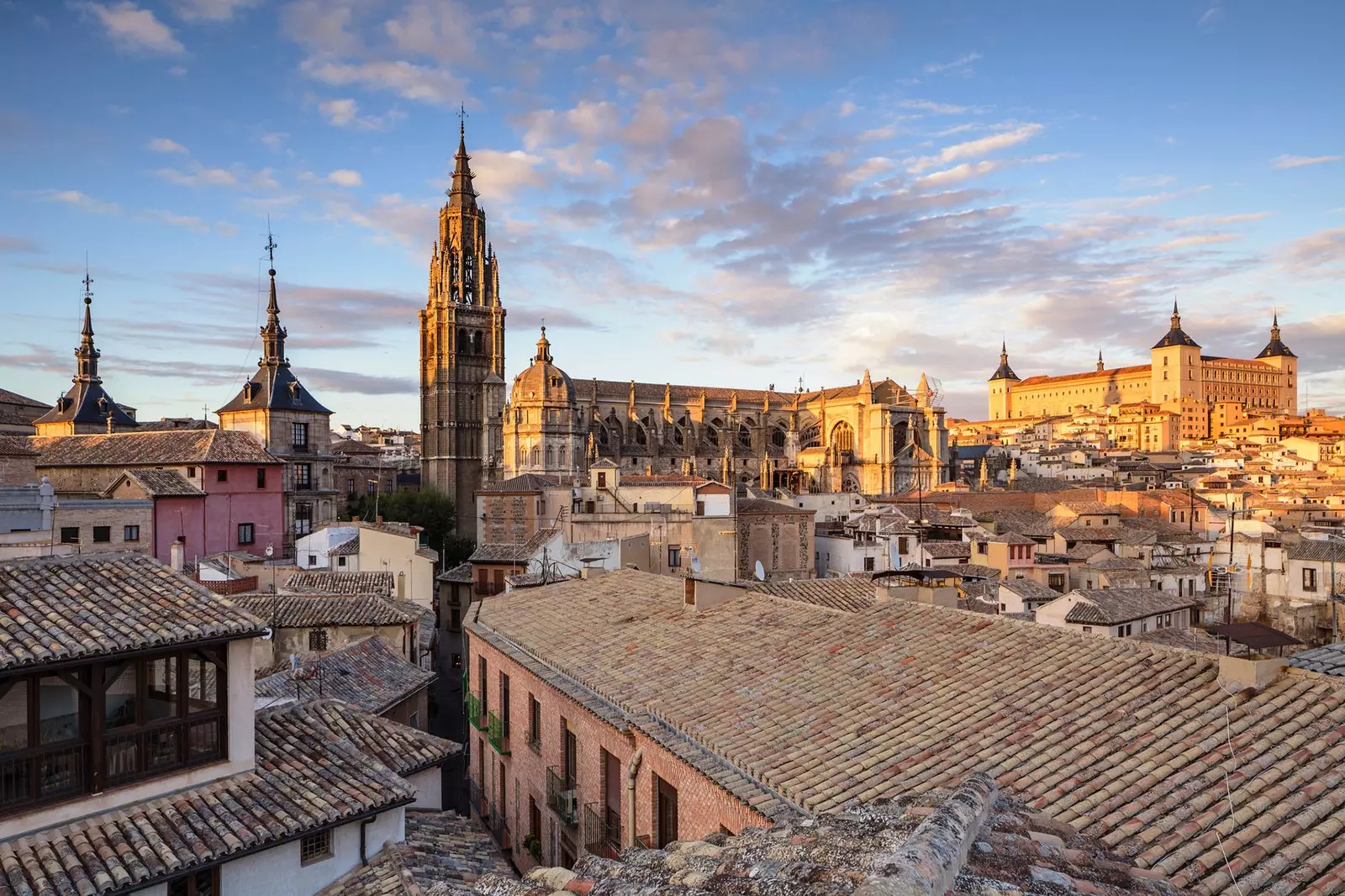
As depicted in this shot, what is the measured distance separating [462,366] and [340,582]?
170ft

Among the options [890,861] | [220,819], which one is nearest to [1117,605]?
[220,819]

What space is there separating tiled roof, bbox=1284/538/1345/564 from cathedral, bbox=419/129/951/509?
39.6 m

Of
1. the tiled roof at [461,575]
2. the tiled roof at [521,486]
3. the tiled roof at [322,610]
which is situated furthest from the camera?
the tiled roof at [521,486]

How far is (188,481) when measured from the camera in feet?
107

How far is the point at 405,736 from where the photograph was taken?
427 inches

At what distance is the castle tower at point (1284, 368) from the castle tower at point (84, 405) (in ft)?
577

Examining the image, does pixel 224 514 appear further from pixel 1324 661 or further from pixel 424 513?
pixel 1324 661

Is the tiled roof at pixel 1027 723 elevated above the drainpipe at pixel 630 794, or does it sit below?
above

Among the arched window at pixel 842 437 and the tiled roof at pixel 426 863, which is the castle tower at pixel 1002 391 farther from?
the tiled roof at pixel 426 863

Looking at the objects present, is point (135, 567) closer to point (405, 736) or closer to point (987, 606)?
point (405, 736)

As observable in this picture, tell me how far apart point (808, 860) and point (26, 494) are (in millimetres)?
10877

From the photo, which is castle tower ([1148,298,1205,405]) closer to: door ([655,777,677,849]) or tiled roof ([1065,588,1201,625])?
tiled roof ([1065,588,1201,625])

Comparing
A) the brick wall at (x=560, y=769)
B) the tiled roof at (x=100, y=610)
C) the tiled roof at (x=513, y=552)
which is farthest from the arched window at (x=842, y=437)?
the tiled roof at (x=100, y=610)

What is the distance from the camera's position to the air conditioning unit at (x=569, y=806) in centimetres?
1098
